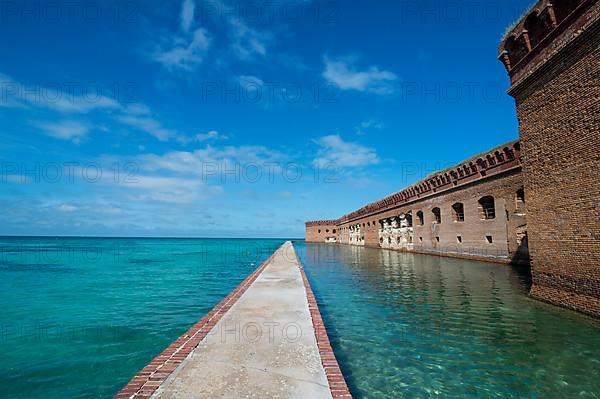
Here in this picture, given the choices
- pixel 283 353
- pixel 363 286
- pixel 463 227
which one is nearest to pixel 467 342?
pixel 283 353

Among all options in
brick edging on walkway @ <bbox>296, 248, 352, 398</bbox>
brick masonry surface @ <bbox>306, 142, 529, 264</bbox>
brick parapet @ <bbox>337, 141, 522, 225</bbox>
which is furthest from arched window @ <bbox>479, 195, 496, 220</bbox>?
brick edging on walkway @ <bbox>296, 248, 352, 398</bbox>

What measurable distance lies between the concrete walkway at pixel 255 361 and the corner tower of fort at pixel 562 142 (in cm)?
636

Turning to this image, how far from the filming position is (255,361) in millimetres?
4348

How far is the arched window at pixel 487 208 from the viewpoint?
66.0 ft

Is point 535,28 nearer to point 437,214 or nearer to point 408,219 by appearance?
point 437,214

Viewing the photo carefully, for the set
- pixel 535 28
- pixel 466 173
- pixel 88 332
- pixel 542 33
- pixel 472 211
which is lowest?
pixel 88 332

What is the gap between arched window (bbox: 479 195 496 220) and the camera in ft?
66.0

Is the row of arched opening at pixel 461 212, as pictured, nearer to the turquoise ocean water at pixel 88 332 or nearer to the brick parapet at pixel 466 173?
the brick parapet at pixel 466 173

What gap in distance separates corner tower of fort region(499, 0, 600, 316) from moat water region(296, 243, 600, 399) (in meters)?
0.95

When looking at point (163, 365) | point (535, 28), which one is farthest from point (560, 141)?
point (163, 365)

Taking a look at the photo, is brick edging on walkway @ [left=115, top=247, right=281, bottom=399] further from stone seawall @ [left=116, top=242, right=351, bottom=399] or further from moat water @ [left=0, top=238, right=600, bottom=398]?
moat water @ [left=0, top=238, right=600, bottom=398]

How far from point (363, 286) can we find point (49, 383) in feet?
32.4

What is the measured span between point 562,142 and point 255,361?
29.0ft

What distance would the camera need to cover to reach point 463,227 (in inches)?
883
